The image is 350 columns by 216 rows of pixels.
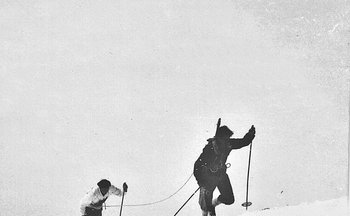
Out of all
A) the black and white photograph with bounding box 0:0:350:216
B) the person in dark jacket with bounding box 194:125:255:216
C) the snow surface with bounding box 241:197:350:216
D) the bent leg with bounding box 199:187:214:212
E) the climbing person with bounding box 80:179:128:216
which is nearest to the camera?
the snow surface with bounding box 241:197:350:216

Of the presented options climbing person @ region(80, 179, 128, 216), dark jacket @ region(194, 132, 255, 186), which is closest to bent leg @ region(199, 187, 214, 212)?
dark jacket @ region(194, 132, 255, 186)

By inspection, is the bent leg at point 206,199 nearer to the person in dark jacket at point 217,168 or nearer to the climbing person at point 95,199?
the person in dark jacket at point 217,168

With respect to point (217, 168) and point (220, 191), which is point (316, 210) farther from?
point (217, 168)

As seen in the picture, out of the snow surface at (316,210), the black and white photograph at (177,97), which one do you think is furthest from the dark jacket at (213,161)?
the black and white photograph at (177,97)

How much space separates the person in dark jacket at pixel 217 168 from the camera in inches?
222

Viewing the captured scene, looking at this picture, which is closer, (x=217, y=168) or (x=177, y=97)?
(x=217, y=168)

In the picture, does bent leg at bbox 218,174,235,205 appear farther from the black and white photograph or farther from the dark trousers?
the black and white photograph

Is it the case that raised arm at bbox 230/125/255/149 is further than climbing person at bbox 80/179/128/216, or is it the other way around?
climbing person at bbox 80/179/128/216

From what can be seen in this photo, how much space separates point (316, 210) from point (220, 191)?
1358mm

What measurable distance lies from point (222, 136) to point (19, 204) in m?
32.8

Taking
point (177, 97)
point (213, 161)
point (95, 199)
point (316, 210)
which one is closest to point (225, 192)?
point (213, 161)

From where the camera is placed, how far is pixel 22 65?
2625 cm

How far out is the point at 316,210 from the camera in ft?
17.3

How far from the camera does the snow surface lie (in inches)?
197
